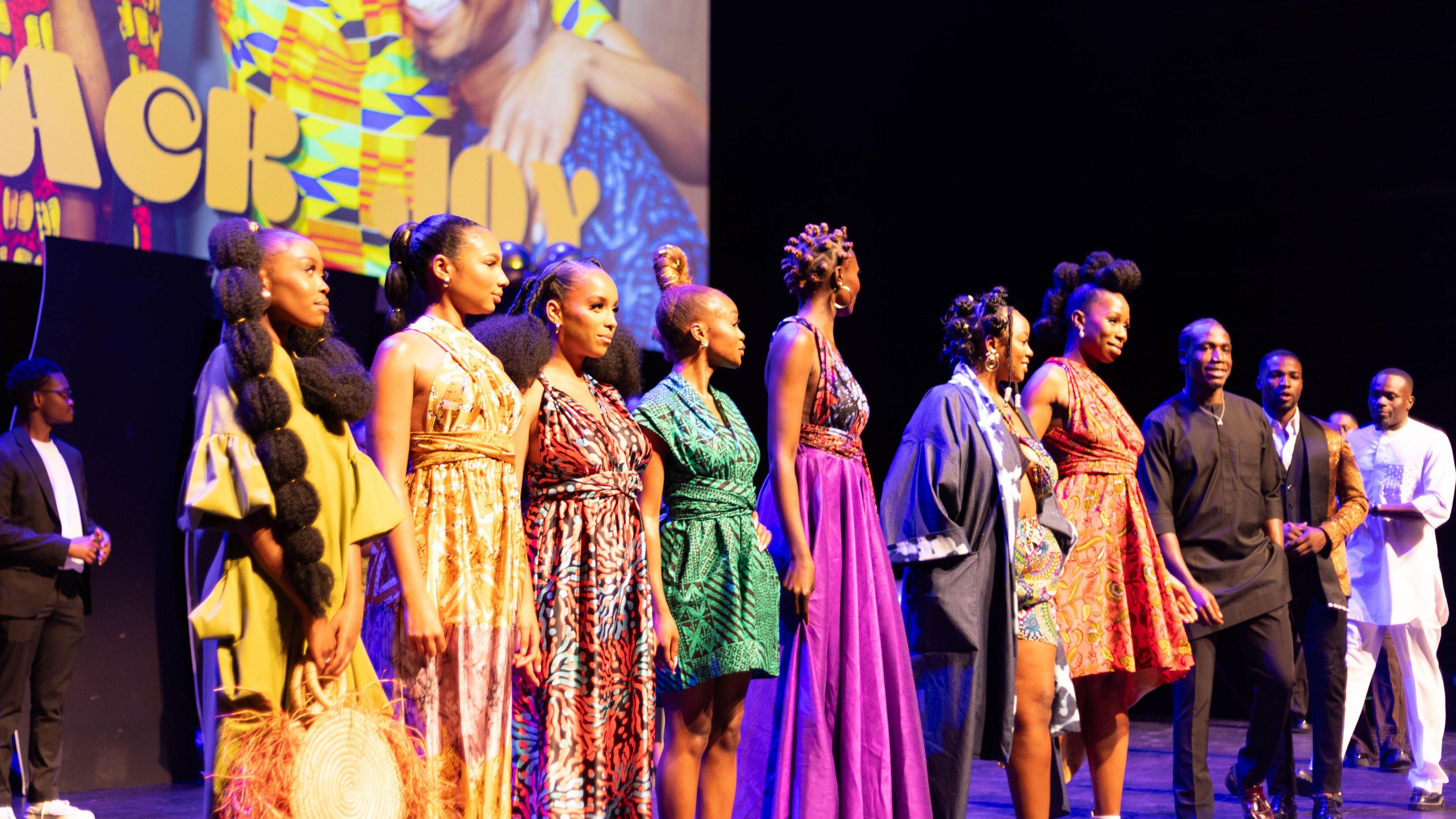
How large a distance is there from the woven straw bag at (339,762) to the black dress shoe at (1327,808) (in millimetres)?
3442

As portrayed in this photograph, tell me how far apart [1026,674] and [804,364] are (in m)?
1.03

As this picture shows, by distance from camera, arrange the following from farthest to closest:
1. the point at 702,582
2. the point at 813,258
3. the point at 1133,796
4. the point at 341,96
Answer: the point at 341,96
the point at 1133,796
the point at 813,258
the point at 702,582

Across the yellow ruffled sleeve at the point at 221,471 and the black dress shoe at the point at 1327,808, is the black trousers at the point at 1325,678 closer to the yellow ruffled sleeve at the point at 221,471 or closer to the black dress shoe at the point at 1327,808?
the black dress shoe at the point at 1327,808

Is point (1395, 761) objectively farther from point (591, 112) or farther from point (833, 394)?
point (591, 112)

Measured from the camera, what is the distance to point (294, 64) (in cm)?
539

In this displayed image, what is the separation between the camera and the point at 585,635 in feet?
9.23

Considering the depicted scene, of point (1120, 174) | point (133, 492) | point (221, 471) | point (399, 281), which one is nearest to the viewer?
point (221, 471)

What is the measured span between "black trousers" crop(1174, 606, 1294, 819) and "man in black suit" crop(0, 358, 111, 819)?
3672mm

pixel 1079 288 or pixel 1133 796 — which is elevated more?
pixel 1079 288

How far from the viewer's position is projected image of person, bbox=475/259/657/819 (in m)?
2.74

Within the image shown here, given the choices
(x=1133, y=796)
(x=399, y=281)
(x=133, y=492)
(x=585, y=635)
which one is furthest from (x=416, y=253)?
(x=1133, y=796)

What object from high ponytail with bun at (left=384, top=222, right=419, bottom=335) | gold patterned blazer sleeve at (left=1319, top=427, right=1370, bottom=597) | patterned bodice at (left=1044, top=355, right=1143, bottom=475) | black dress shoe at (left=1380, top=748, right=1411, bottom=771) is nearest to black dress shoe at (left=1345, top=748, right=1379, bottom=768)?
black dress shoe at (left=1380, top=748, right=1411, bottom=771)

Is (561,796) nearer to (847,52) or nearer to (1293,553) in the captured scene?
(1293,553)

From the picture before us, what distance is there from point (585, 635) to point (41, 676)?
316cm
